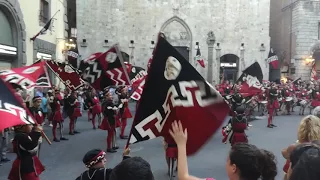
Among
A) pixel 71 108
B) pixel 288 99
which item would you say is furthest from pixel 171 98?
pixel 288 99

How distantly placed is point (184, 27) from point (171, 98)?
95.8 feet

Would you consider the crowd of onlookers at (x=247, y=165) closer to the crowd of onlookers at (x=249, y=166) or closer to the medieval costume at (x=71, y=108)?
the crowd of onlookers at (x=249, y=166)

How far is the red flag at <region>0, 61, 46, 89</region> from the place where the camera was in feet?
22.6

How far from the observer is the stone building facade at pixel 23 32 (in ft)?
48.3

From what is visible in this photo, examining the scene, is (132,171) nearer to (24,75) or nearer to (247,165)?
(247,165)

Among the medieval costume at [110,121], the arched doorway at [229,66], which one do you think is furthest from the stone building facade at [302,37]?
the medieval costume at [110,121]

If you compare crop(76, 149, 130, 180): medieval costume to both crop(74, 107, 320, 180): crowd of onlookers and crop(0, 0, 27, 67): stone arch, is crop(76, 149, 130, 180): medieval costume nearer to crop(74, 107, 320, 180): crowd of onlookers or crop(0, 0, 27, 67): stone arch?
crop(74, 107, 320, 180): crowd of onlookers

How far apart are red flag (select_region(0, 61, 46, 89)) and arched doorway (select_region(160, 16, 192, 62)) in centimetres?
2493

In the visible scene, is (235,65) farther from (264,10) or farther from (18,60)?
(18,60)

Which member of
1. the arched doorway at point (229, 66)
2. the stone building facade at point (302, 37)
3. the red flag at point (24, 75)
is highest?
the stone building facade at point (302, 37)

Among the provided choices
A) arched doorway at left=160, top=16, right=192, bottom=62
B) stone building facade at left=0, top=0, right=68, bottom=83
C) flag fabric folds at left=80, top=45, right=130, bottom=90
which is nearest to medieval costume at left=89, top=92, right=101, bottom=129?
stone building facade at left=0, top=0, right=68, bottom=83

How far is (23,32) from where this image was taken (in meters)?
15.8

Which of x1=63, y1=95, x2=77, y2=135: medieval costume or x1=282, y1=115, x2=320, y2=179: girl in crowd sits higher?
x1=282, y1=115, x2=320, y2=179: girl in crowd

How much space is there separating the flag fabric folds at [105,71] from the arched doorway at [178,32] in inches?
943
